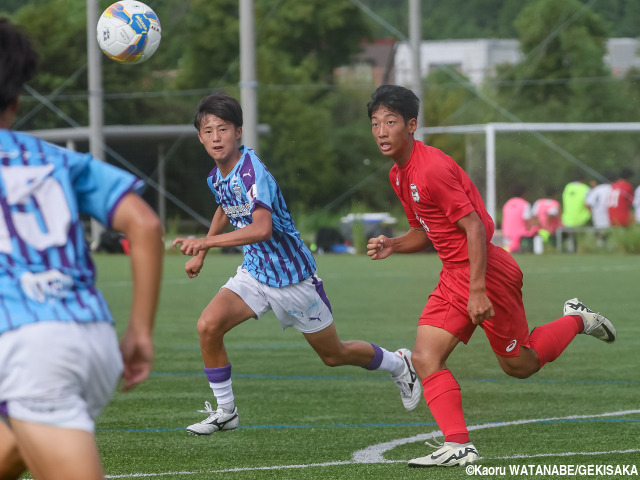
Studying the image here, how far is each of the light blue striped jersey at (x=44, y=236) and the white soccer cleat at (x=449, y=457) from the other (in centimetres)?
250

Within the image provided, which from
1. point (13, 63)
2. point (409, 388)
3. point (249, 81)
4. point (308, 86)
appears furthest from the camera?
point (308, 86)

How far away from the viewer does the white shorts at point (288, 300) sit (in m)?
6.19

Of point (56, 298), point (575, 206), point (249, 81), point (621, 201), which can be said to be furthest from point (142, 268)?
point (249, 81)

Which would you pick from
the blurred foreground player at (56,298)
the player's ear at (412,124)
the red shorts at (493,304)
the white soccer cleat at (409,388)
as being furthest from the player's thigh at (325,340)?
the blurred foreground player at (56,298)

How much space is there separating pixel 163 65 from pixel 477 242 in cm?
4347

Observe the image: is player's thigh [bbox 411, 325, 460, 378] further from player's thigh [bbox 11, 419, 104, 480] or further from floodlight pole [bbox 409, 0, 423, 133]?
floodlight pole [bbox 409, 0, 423, 133]

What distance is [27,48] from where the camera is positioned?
2834 millimetres

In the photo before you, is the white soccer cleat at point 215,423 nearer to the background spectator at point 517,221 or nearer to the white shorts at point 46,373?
the white shorts at point 46,373

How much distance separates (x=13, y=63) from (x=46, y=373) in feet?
2.47

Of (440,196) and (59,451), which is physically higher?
(440,196)

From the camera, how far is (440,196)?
5246 mm

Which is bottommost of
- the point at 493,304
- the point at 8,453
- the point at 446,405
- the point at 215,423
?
the point at 215,423

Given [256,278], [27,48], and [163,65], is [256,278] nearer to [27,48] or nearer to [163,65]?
[27,48]

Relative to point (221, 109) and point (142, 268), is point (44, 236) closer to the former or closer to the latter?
point (142, 268)
